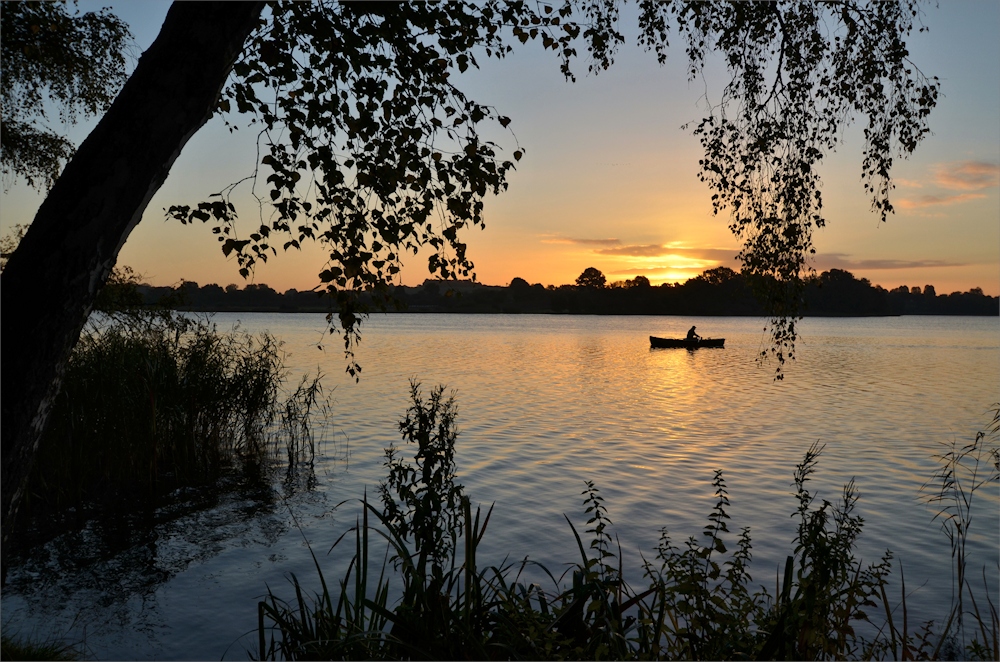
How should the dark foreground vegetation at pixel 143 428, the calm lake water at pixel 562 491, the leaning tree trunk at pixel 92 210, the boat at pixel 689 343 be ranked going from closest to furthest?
the leaning tree trunk at pixel 92 210 < the calm lake water at pixel 562 491 < the dark foreground vegetation at pixel 143 428 < the boat at pixel 689 343

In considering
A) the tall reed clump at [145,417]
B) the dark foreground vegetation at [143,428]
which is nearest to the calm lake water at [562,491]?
the dark foreground vegetation at [143,428]

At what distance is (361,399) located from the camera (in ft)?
88.1

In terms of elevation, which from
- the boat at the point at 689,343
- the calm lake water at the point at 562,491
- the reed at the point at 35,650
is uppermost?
the boat at the point at 689,343

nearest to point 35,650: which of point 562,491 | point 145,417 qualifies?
point 145,417

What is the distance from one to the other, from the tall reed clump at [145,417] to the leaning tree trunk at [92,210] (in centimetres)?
834

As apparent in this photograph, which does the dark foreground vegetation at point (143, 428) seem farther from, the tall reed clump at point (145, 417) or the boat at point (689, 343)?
the boat at point (689, 343)

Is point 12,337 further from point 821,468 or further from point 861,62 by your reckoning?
point 821,468

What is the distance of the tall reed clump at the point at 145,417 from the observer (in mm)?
11312

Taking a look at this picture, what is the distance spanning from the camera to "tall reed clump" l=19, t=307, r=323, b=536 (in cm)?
1131

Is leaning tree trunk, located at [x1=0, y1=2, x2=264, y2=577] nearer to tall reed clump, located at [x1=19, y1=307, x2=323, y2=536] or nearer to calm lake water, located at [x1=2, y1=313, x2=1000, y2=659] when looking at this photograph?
calm lake water, located at [x1=2, y1=313, x2=1000, y2=659]

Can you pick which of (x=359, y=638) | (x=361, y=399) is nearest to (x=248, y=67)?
(x=359, y=638)

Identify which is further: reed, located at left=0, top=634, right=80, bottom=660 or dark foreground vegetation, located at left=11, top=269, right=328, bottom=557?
dark foreground vegetation, located at left=11, top=269, right=328, bottom=557

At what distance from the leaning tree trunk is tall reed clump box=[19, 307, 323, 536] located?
27.4ft

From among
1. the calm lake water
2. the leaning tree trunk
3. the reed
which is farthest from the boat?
the leaning tree trunk
